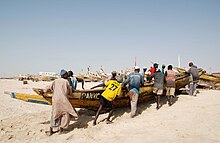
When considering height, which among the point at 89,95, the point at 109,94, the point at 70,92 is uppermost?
the point at 70,92

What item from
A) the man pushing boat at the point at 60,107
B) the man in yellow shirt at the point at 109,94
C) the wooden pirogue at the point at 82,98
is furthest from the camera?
the wooden pirogue at the point at 82,98

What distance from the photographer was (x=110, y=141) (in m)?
4.52

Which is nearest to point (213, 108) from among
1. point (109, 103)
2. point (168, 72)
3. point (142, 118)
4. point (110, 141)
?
point (168, 72)

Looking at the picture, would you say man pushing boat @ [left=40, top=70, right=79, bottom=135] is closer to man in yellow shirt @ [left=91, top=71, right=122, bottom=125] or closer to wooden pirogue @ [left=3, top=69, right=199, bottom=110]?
wooden pirogue @ [left=3, top=69, right=199, bottom=110]

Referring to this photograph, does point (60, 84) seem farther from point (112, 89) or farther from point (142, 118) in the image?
point (142, 118)

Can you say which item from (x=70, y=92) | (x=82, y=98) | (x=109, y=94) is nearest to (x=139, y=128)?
(x=109, y=94)

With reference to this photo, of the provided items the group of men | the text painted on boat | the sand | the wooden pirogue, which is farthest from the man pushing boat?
the text painted on boat

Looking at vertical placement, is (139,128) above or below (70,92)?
below

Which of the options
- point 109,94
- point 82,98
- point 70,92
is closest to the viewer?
point 70,92

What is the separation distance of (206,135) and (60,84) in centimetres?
406

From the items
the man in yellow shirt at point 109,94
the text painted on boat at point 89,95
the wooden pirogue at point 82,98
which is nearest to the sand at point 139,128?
the wooden pirogue at point 82,98

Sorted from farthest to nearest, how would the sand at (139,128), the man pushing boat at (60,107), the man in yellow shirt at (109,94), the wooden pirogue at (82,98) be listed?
the wooden pirogue at (82,98) → the man in yellow shirt at (109,94) → the man pushing boat at (60,107) → the sand at (139,128)

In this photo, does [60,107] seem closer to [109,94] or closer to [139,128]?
[109,94]

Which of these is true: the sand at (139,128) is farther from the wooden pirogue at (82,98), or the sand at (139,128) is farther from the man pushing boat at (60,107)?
the wooden pirogue at (82,98)
